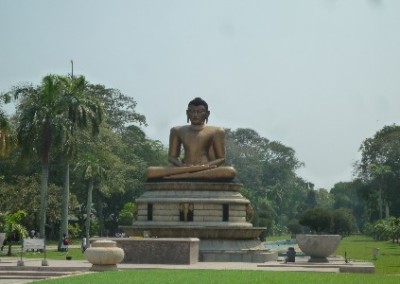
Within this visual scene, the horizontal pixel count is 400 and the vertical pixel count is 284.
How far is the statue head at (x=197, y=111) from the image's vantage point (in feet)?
131

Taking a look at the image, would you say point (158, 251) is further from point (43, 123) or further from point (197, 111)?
point (43, 123)

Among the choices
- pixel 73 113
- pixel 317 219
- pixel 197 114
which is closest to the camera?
pixel 197 114

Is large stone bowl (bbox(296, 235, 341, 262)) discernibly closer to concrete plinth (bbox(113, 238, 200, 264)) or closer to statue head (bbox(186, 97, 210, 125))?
concrete plinth (bbox(113, 238, 200, 264))

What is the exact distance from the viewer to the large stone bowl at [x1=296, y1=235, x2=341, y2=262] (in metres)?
30.5

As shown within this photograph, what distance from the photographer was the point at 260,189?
126 m

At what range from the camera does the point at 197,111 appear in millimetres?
39906

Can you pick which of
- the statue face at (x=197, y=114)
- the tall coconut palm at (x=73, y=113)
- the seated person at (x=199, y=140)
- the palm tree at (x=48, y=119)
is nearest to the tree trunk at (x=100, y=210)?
the tall coconut palm at (x=73, y=113)

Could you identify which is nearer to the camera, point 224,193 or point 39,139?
point 224,193

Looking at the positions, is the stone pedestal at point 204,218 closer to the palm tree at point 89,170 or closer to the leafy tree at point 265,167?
the palm tree at point 89,170

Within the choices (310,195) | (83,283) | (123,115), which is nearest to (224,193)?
(83,283)

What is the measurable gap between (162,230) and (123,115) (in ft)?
156

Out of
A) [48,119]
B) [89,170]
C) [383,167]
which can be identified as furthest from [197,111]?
[383,167]

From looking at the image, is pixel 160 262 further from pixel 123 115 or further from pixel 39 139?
pixel 123 115

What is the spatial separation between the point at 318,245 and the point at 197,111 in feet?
39.5
